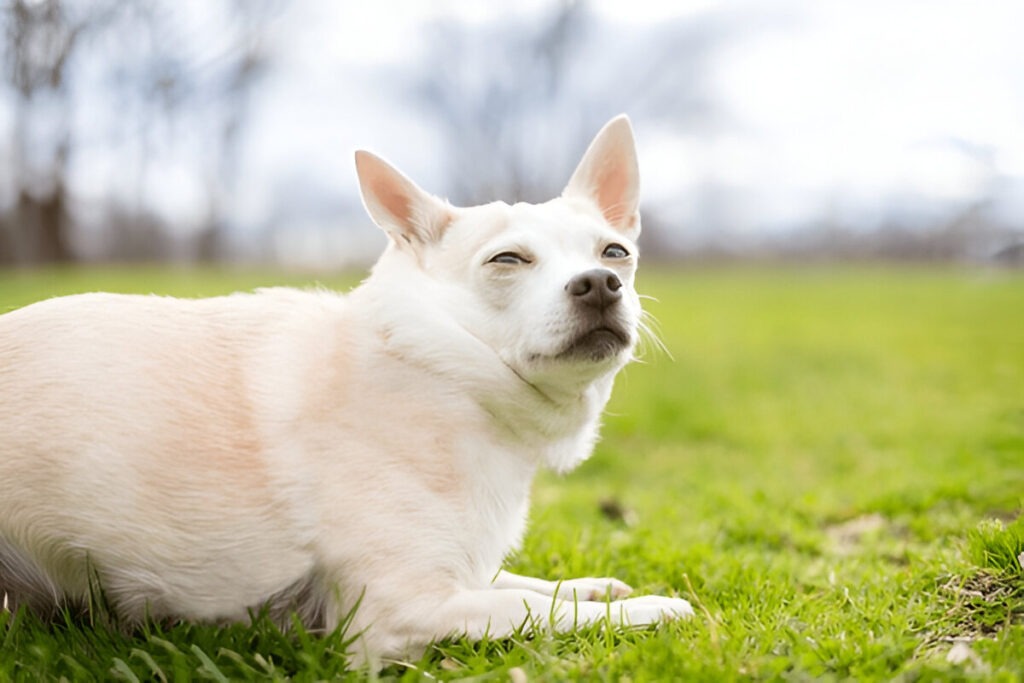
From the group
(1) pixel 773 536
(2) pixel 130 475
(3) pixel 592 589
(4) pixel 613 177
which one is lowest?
(1) pixel 773 536

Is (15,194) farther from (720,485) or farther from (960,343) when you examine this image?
(960,343)

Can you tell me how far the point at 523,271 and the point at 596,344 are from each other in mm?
353

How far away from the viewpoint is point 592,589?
332 centimetres

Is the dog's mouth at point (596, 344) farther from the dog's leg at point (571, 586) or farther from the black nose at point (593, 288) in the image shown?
the dog's leg at point (571, 586)

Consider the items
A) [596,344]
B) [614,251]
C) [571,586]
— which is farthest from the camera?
[571,586]

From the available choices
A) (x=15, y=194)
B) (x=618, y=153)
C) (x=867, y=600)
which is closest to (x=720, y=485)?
(x=867, y=600)

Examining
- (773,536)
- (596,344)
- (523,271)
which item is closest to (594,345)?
(596,344)

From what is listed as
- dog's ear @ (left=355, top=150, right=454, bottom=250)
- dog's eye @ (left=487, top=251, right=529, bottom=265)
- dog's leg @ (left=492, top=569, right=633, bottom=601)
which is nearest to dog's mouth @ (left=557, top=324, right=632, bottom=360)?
dog's eye @ (left=487, top=251, right=529, bottom=265)

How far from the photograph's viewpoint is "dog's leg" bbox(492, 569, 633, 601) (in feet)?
10.8

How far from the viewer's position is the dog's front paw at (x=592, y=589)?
3289mm

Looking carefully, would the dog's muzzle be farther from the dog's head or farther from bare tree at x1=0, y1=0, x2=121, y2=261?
bare tree at x1=0, y1=0, x2=121, y2=261

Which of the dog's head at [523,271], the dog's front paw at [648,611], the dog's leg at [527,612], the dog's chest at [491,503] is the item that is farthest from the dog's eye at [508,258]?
the dog's front paw at [648,611]

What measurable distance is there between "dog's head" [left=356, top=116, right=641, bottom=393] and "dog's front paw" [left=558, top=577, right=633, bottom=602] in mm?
849

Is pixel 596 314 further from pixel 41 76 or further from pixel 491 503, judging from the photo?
pixel 41 76
